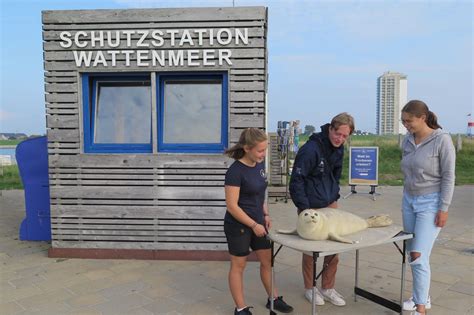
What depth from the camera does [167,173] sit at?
528 centimetres

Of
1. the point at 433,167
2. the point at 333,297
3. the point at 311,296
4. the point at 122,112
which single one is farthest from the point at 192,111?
the point at 433,167

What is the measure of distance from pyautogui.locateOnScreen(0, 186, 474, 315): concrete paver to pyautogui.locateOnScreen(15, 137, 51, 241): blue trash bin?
1.14ft

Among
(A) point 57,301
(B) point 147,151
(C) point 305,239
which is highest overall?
(B) point 147,151

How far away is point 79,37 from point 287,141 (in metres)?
6.68

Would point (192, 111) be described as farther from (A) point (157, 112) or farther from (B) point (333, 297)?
(B) point (333, 297)

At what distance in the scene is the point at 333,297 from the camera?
4.05m

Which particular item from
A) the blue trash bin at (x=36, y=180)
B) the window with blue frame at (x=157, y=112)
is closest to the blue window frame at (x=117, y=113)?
the window with blue frame at (x=157, y=112)

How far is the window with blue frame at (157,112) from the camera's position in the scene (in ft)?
17.6

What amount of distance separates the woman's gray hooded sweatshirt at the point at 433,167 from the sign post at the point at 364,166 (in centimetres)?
729

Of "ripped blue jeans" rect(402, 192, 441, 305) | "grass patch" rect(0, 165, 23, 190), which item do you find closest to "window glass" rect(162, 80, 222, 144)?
"ripped blue jeans" rect(402, 192, 441, 305)

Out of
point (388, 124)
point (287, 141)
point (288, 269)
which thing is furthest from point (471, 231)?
point (388, 124)

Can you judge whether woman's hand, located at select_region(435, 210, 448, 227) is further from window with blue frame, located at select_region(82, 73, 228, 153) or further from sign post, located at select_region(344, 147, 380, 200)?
sign post, located at select_region(344, 147, 380, 200)

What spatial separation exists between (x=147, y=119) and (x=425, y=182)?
3.48m

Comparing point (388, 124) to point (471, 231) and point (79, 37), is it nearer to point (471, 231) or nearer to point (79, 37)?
point (471, 231)
